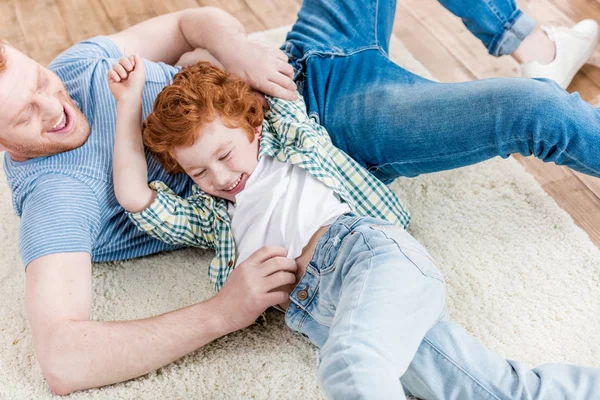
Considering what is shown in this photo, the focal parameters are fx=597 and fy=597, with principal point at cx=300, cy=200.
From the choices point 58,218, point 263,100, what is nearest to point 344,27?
point 263,100

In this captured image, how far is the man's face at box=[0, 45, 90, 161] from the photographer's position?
3.89 ft

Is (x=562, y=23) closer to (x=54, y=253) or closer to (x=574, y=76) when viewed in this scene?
(x=574, y=76)

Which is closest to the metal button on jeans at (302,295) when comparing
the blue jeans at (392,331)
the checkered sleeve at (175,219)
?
the blue jeans at (392,331)

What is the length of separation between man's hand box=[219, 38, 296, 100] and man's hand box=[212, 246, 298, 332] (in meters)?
0.40

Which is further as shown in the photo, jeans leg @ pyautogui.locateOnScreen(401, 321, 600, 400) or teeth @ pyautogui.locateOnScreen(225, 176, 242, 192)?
teeth @ pyautogui.locateOnScreen(225, 176, 242, 192)

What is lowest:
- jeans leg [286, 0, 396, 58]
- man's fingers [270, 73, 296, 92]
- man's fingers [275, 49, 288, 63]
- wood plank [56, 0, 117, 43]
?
wood plank [56, 0, 117, 43]

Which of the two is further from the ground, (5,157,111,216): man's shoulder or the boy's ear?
the boy's ear

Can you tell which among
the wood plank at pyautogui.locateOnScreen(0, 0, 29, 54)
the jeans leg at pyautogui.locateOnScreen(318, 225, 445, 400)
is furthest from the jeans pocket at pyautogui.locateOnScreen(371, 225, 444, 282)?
the wood plank at pyautogui.locateOnScreen(0, 0, 29, 54)

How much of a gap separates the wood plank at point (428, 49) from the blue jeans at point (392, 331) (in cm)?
86

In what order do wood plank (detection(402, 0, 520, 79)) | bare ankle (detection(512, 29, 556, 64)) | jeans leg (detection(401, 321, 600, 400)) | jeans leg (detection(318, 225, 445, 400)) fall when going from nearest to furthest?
jeans leg (detection(318, 225, 445, 400)) → jeans leg (detection(401, 321, 600, 400)) → bare ankle (detection(512, 29, 556, 64)) → wood plank (detection(402, 0, 520, 79))

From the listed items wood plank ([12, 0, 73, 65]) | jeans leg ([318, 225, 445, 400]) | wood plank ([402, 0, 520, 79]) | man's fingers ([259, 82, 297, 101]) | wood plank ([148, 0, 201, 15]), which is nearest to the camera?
jeans leg ([318, 225, 445, 400])

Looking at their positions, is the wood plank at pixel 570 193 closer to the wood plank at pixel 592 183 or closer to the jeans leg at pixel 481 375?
the wood plank at pixel 592 183

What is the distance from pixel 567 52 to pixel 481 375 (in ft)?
3.44

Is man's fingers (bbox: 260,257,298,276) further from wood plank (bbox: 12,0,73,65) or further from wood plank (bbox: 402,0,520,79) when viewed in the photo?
wood plank (bbox: 12,0,73,65)
